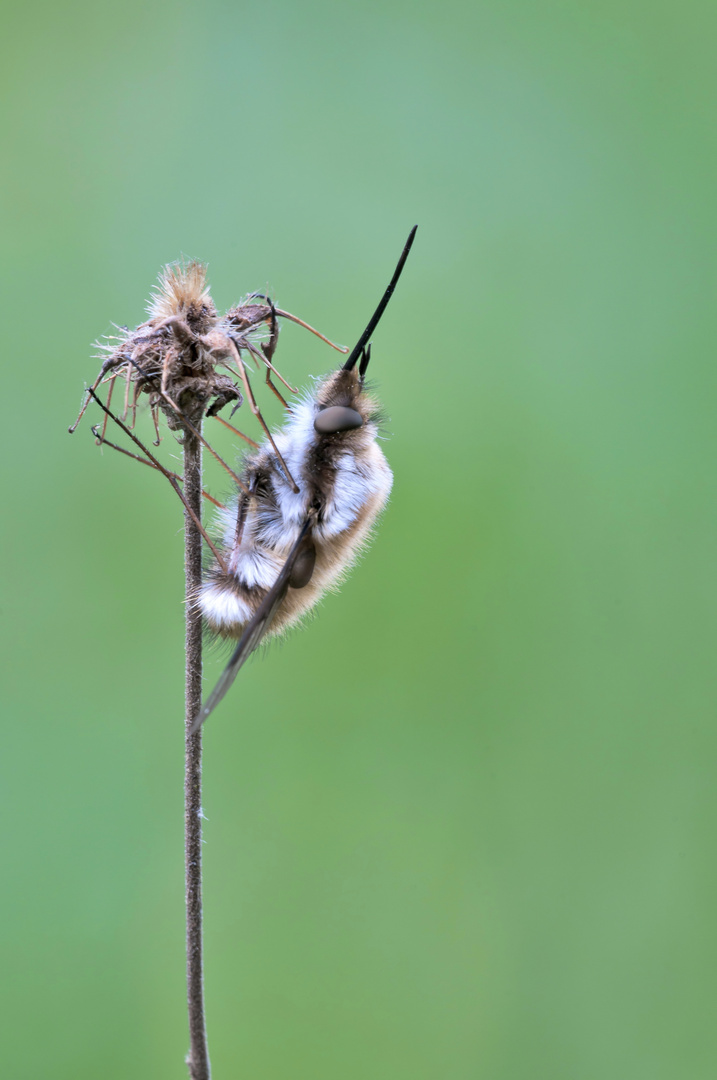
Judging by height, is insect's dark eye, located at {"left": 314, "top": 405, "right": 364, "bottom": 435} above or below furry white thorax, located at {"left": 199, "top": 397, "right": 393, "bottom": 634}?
above

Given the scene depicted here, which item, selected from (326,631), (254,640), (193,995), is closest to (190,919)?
(193,995)

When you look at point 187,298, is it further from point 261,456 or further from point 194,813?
point 194,813

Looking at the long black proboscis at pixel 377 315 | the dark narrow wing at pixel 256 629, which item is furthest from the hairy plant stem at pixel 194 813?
the long black proboscis at pixel 377 315

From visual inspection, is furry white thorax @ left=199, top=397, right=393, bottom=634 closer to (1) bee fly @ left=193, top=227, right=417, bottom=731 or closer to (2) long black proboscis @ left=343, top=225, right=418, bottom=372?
(1) bee fly @ left=193, top=227, right=417, bottom=731

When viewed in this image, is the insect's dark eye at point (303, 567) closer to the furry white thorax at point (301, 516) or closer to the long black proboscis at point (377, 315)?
the furry white thorax at point (301, 516)

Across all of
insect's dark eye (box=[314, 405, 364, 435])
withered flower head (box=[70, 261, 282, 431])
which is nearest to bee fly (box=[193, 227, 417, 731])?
insect's dark eye (box=[314, 405, 364, 435])

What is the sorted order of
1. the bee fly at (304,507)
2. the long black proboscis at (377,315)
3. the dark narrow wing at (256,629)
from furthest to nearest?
the bee fly at (304,507) < the long black proboscis at (377,315) < the dark narrow wing at (256,629)
